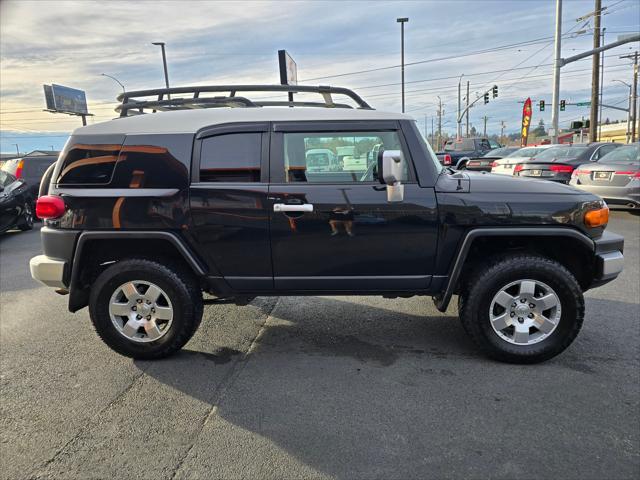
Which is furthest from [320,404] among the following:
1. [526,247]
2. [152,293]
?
[526,247]

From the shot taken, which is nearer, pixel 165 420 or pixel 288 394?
pixel 165 420

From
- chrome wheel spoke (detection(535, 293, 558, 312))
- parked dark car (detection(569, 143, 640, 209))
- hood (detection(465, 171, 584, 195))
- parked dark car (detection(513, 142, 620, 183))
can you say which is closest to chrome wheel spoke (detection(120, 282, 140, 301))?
hood (detection(465, 171, 584, 195))

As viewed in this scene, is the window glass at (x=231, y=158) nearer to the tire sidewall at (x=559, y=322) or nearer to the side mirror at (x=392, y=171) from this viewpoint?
the side mirror at (x=392, y=171)

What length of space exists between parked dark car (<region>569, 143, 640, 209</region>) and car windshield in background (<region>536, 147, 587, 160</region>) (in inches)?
77.6

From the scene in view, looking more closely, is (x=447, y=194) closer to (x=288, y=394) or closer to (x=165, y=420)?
(x=288, y=394)

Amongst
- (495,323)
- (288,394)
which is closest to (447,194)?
(495,323)

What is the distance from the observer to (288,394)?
3102mm

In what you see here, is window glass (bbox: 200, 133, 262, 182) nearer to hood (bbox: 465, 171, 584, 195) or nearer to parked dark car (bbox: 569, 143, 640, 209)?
hood (bbox: 465, 171, 584, 195)

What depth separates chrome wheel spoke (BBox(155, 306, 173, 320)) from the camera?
3532 mm

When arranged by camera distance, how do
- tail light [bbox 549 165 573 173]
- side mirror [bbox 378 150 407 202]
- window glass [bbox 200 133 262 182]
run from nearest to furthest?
side mirror [bbox 378 150 407 202] → window glass [bbox 200 133 262 182] → tail light [bbox 549 165 573 173]

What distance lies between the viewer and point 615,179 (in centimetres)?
885

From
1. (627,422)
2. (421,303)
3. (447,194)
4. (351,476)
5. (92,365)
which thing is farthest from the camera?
(421,303)

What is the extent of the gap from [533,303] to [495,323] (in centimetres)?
32

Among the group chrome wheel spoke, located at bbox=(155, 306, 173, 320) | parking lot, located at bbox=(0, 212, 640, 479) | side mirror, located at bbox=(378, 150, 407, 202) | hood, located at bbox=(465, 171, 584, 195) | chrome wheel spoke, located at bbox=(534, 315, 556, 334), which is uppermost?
side mirror, located at bbox=(378, 150, 407, 202)
